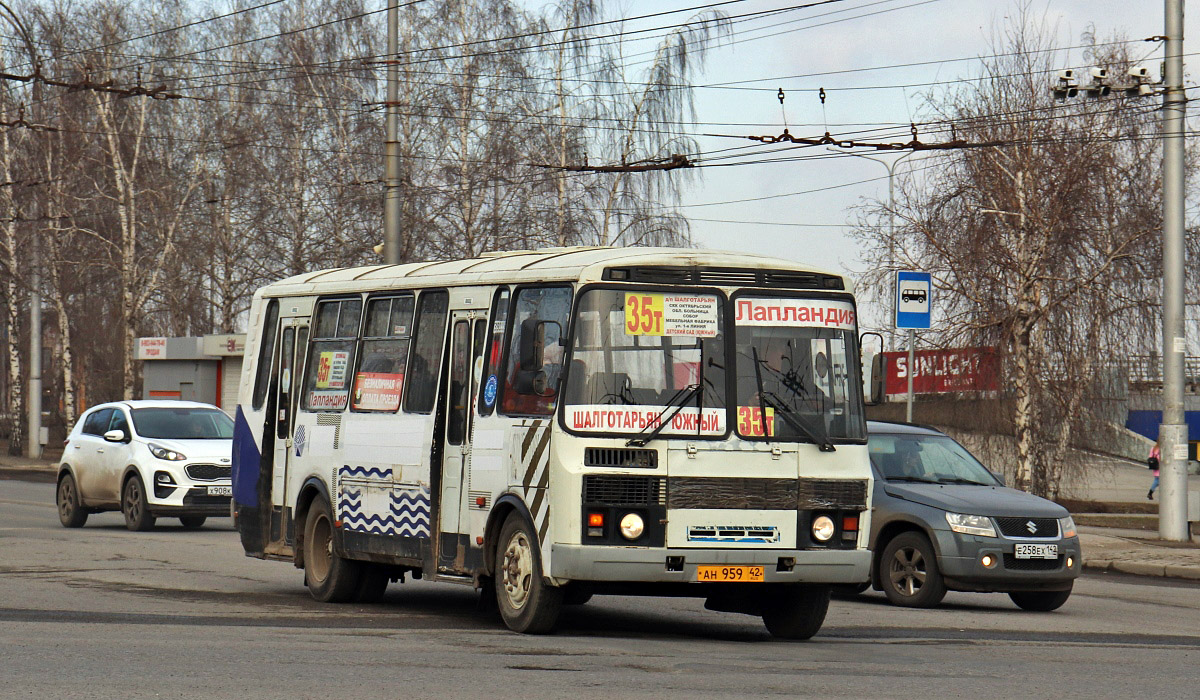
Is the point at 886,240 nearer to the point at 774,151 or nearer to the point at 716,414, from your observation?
the point at 774,151

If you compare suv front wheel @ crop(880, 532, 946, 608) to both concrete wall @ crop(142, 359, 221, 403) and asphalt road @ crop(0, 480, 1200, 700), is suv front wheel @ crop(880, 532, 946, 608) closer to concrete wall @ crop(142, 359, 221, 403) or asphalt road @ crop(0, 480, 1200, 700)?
asphalt road @ crop(0, 480, 1200, 700)

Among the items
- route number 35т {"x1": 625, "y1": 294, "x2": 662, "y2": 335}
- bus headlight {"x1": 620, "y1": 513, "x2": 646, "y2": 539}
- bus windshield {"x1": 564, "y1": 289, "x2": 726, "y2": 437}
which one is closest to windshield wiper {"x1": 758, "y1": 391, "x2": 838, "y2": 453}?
bus windshield {"x1": 564, "y1": 289, "x2": 726, "y2": 437}

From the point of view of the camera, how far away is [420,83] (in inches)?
1805

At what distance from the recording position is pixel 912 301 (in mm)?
21391

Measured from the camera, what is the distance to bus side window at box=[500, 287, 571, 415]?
35.3 ft

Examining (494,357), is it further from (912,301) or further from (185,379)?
(185,379)

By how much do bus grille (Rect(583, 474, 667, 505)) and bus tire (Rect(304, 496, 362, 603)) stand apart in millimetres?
3526

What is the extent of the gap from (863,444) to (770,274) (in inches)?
51.5

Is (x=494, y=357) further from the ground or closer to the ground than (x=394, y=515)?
further from the ground

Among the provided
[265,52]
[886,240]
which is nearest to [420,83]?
[265,52]

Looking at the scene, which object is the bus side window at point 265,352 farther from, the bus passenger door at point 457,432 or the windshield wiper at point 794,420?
the windshield wiper at point 794,420

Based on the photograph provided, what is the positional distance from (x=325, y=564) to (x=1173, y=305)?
14.5 metres

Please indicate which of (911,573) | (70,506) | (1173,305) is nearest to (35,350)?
(70,506)

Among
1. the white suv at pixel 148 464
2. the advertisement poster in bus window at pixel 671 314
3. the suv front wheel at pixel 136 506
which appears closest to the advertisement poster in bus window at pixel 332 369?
the advertisement poster in bus window at pixel 671 314
